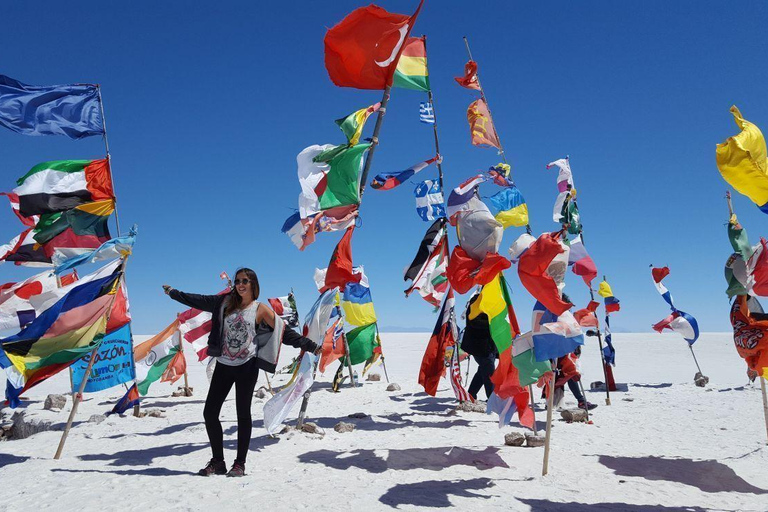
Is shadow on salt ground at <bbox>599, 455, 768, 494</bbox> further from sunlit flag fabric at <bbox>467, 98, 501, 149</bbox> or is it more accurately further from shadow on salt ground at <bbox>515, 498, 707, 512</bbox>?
sunlit flag fabric at <bbox>467, 98, 501, 149</bbox>

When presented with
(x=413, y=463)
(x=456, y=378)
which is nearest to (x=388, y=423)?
(x=456, y=378)

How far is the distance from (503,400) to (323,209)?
3.07 metres

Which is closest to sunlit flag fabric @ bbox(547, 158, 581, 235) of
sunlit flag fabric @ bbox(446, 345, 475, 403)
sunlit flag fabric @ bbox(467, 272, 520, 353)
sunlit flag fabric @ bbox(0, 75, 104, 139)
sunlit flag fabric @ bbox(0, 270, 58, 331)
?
sunlit flag fabric @ bbox(446, 345, 475, 403)

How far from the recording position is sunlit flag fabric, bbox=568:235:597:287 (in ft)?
19.0

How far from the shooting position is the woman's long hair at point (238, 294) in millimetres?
4703

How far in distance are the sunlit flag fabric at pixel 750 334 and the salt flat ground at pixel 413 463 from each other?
42.4 inches

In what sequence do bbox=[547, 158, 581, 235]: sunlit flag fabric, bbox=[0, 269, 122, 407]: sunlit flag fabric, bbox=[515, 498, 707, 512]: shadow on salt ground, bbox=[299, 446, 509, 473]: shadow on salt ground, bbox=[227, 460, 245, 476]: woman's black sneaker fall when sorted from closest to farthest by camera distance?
bbox=[515, 498, 707, 512]: shadow on salt ground
bbox=[227, 460, 245, 476]: woman's black sneaker
bbox=[299, 446, 509, 473]: shadow on salt ground
bbox=[0, 269, 122, 407]: sunlit flag fabric
bbox=[547, 158, 581, 235]: sunlit flag fabric

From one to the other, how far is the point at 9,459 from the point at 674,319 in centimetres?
1134

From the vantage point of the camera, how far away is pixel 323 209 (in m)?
5.95

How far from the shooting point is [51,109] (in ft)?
23.7

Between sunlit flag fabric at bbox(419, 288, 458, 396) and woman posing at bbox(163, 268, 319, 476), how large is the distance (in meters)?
2.13

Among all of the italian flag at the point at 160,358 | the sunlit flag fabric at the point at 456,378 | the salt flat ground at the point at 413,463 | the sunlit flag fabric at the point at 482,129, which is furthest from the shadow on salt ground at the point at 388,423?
the sunlit flag fabric at the point at 482,129

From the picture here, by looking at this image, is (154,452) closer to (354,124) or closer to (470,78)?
(354,124)

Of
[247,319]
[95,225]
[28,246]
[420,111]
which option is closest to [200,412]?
[95,225]
